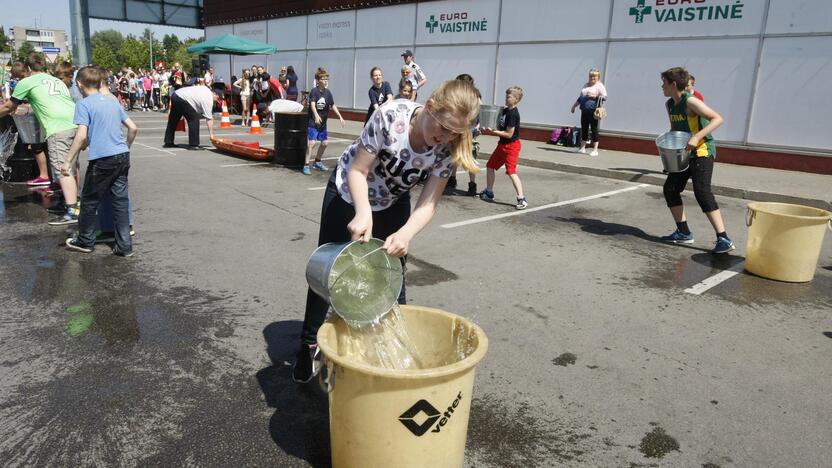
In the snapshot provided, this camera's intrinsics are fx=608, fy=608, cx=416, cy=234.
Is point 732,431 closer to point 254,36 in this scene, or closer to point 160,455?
point 160,455

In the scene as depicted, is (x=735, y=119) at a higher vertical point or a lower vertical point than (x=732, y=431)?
higher

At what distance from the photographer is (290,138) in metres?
11.6

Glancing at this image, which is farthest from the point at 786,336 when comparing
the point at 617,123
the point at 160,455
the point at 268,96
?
the point at 268,96

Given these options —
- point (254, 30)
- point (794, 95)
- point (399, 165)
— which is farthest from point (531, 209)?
point (254, 30)

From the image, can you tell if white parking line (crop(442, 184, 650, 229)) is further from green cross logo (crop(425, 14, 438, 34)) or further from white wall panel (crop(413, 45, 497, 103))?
green cross logo (crop(425, 14, 438, 34))

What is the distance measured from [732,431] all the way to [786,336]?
1.73 m

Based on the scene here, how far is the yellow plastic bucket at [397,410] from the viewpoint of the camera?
2295mm

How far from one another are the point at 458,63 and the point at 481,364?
53.9ft

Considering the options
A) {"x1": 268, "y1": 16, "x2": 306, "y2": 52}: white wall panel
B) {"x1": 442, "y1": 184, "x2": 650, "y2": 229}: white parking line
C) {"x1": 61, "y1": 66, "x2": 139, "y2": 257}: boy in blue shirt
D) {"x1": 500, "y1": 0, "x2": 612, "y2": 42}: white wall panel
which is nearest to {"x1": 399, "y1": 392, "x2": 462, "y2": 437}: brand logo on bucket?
{"x1": 61, "y1": 66, "x2": 139, "y2": 257}: boy in blue shirt

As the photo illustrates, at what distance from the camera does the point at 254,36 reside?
95.6 feet

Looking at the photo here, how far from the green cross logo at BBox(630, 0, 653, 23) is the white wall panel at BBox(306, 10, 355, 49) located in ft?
37.3

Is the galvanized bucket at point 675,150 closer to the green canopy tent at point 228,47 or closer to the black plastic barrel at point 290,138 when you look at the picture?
the black plastic barrel at point 290,138

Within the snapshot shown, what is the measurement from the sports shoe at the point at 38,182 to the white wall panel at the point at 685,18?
12.7m

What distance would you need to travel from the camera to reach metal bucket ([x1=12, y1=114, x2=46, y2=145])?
875 cm
